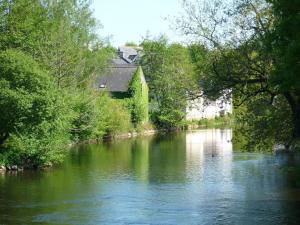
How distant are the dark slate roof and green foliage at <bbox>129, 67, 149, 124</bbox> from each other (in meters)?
1.60

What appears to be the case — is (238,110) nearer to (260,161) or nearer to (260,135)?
(260,135)

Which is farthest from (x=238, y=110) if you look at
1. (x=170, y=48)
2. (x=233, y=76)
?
(x=170, y=48)

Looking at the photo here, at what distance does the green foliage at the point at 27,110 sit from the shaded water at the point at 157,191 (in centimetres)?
206

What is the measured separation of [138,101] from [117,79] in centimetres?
595

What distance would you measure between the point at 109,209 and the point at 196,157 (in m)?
20.4

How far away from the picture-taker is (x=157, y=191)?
1187 inches

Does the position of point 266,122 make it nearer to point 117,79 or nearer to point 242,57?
point 242,57

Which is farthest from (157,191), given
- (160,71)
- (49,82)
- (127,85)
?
(160,71)

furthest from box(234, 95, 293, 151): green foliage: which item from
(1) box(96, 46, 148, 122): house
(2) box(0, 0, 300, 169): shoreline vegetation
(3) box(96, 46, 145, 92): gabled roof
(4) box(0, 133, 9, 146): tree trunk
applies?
(3) box(96, 46, 145, 92): gabled roof

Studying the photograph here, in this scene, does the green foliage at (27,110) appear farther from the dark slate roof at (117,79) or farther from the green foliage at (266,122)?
the dark slate roof at (117,79)

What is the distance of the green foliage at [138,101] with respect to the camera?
241ft

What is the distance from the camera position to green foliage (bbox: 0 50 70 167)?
37.3 m

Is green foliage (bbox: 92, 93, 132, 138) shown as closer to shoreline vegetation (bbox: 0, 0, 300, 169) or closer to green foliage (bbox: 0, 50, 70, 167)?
shoreline vegetation (bbox: 0, 0, 300, 169)

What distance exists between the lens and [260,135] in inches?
1156
